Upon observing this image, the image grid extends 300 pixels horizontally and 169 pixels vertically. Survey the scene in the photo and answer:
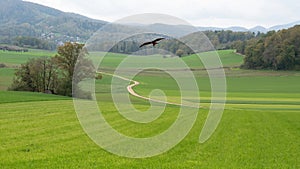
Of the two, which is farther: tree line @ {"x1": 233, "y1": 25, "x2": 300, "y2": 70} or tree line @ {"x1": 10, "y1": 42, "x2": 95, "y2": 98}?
tree line @ {"x1": 233, "y1": 25, "x2": 300, "y2": 70}

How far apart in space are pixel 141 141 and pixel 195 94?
52.2m

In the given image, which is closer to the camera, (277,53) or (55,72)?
(55,72)

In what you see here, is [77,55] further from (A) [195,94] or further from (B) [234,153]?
(B) [234,153]

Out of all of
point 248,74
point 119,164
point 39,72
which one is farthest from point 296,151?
point 248,74

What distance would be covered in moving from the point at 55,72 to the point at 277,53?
77.1 metres

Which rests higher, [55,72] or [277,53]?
[277,53]

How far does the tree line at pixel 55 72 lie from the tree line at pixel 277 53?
73.1 meters

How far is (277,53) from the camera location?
394 ft

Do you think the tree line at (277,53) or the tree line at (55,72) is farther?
the tree line at (277,53)

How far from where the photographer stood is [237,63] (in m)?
139

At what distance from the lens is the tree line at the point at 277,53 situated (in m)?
117

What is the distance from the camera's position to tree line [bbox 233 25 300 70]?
117 meters

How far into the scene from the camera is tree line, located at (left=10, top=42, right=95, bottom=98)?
68.3 metres

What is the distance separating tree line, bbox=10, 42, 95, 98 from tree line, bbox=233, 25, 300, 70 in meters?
73.1
